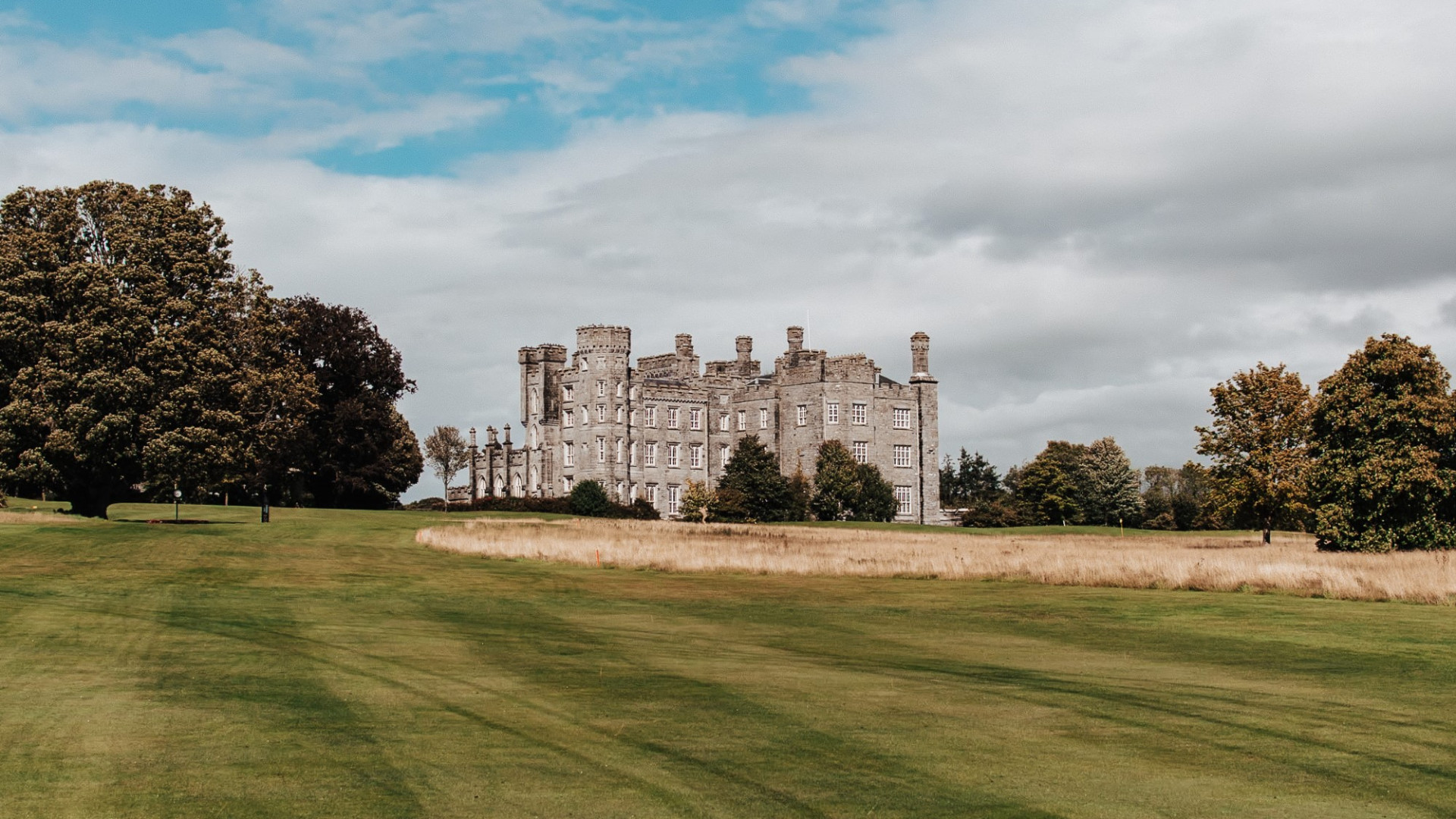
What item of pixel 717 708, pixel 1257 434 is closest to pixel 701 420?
pixel 1257 434

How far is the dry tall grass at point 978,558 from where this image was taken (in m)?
29.2

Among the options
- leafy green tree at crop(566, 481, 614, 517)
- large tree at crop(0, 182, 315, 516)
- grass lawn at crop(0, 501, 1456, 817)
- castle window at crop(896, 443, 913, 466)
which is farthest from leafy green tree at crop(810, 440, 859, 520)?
grass lawn at crop(0, 501, 1456, 817)

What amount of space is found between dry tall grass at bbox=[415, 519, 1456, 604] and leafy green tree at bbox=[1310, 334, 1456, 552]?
2390 mm

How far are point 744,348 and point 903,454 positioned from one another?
60.7 feet

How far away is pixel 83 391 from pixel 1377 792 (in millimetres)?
52249

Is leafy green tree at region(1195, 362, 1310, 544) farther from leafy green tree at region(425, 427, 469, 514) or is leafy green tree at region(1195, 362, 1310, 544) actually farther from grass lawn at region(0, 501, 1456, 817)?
leafy green tree at region(425, 427, 469, 514)

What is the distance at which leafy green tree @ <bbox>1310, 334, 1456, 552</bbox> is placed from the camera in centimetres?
4381

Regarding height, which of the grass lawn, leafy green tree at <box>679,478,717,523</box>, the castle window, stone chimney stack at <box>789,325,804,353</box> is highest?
stone chimney stack at <box>789,325,804,353</box>

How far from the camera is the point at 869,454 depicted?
104 meters

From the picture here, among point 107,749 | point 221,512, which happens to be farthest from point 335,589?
point 221,512

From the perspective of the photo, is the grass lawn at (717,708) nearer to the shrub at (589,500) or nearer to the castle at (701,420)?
the shrub at (589,500)

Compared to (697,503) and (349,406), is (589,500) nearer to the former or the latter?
(697,503)

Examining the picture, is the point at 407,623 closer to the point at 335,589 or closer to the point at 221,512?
the point at 335,589

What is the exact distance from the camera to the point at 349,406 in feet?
257
